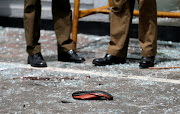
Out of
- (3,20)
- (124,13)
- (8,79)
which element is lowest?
(3,20)

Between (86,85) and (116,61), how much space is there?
83 cm

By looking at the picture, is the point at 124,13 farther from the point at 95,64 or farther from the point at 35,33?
the point at 35,33

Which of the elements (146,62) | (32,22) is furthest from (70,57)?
(146,62)

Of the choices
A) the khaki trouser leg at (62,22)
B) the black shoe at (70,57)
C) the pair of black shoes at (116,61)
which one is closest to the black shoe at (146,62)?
the pair of black shoes at (116,61)

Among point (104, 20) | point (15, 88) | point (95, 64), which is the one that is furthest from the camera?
point (104, 20)

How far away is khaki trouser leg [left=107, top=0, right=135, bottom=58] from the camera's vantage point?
3.18 m

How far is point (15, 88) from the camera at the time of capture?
2357 millimetres

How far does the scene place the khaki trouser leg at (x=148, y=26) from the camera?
3057mm

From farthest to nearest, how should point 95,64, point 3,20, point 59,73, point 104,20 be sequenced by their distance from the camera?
point 3,20 → point 104,20 → point 95,64 → point 59,73

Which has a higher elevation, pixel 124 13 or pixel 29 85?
pixel 124 13

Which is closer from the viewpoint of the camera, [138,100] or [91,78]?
[138,100]

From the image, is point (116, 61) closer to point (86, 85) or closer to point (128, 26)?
point (128, 26)

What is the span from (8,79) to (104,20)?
2.71 meters

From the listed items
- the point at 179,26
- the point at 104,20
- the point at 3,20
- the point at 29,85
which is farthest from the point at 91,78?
the point at 3,20
